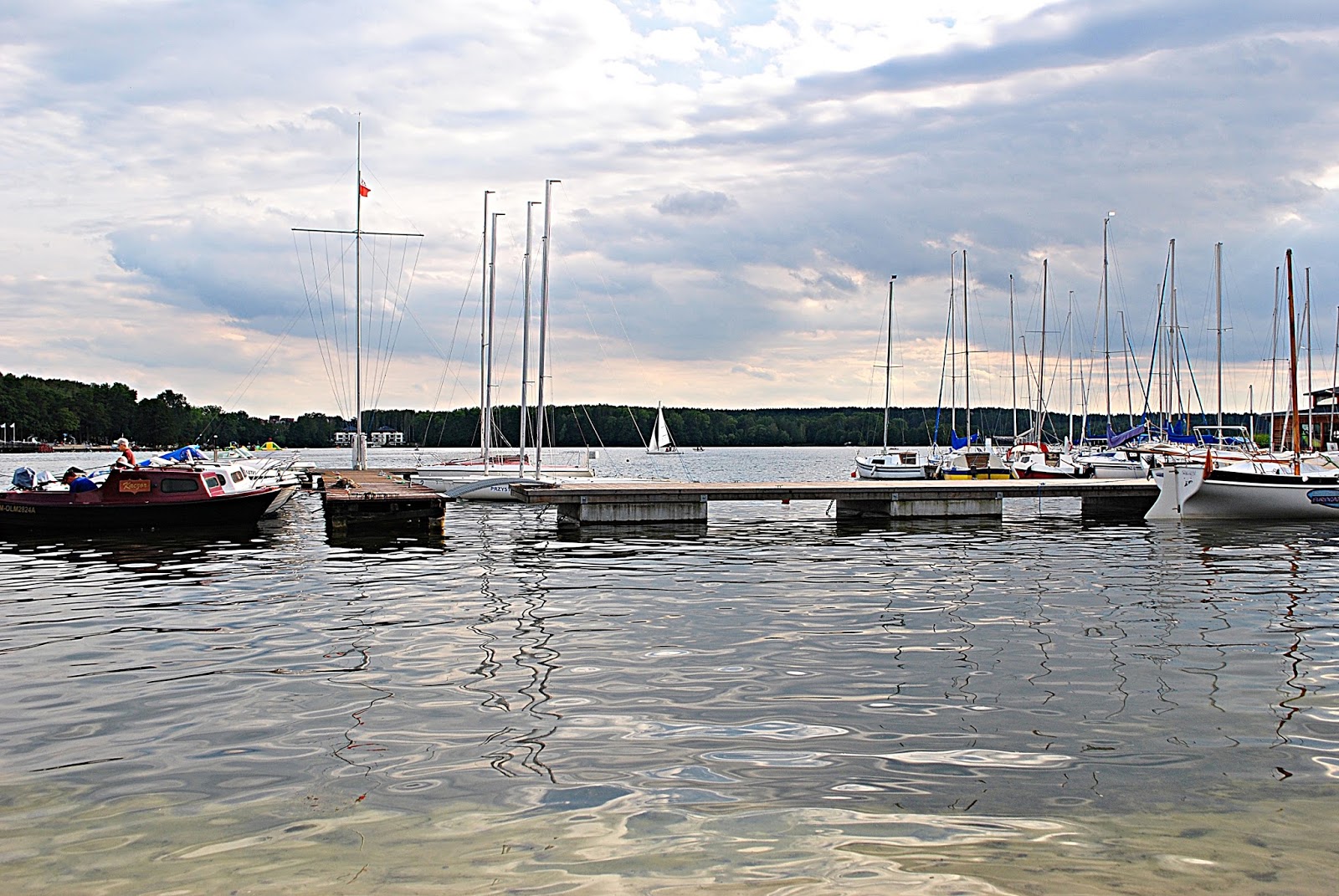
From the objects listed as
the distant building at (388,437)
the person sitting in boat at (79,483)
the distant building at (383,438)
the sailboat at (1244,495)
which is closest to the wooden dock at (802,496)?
the sailboat at (1244,495)

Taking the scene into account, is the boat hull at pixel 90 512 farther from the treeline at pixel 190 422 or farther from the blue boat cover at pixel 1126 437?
the treeline at pixel 190 422

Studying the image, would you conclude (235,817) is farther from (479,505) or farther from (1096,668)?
(479,505)

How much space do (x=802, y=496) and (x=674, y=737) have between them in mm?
23863

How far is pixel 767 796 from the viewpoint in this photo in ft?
24.1

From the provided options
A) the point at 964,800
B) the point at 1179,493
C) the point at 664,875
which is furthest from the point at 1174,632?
the point at 1179,493

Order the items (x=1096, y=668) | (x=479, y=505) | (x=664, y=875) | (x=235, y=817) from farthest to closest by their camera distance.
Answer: (x=479, y=505) → (x=1096, y=668) → (x=235, y=817) → (x=664, y=875)

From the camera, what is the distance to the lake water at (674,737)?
6.18 metres

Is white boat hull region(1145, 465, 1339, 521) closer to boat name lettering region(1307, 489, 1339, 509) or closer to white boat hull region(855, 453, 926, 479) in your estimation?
boat name lettering region(1307, 489, 1339, 509)

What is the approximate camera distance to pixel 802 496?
3238 centimetres

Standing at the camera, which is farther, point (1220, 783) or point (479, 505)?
point (479, 505)

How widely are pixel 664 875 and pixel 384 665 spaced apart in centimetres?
→ 649

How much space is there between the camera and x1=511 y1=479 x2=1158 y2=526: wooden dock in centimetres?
3097

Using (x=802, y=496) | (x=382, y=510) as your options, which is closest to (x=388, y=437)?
(x=802, y=496)

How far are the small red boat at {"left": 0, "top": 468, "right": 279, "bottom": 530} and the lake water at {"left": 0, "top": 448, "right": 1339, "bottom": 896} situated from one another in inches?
435
